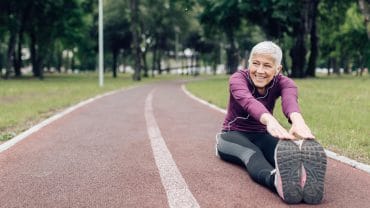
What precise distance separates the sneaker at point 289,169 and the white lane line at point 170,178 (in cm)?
79

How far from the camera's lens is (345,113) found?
12164 millimetres

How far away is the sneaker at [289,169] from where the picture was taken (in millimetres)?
4348

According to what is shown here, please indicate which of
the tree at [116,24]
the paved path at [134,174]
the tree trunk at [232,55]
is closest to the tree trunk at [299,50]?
the tree trunk at [232,55]

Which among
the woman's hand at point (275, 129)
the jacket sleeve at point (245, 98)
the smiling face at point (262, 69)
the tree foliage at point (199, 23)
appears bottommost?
the woman's hand at point (275, 129)

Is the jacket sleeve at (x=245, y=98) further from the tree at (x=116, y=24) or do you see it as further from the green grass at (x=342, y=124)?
the tree at (x=116, y=24)

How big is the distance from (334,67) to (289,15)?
42.3 meters

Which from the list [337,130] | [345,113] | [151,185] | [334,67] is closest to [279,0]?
[345,113]

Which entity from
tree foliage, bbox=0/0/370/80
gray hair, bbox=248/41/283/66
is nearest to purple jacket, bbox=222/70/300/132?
gray hair, bbox=248/41/283/66

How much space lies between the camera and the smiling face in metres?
5.59

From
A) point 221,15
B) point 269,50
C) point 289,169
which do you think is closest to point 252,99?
point 269,50

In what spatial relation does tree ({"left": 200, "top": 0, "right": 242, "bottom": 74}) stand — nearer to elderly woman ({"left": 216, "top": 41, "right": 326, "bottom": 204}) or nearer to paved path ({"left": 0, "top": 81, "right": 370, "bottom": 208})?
paved path ({"left": 0, "top": 81, "right": 370, "bottom": 208})

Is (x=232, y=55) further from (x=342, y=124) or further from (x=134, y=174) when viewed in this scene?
(x=134, y=174)

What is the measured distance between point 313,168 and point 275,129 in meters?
0.54

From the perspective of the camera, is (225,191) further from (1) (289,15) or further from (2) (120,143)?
(1) (289,15)
